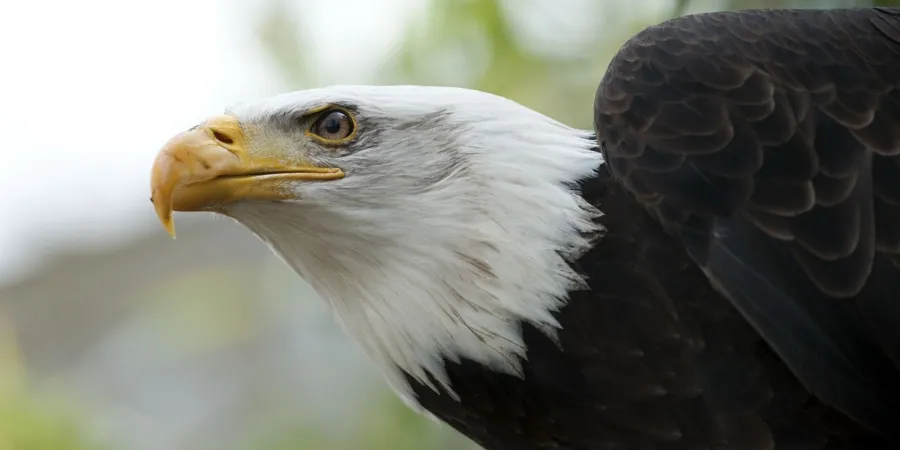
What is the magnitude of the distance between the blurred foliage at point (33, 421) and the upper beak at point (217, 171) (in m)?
2.39

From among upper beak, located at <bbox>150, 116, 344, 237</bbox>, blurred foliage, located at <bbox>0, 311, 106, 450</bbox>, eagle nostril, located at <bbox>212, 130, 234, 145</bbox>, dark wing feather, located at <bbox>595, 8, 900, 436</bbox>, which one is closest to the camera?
dark wing feather, located at <bbox>595, 8, 900, 436</bbox>

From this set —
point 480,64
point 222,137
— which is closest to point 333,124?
point 222,137

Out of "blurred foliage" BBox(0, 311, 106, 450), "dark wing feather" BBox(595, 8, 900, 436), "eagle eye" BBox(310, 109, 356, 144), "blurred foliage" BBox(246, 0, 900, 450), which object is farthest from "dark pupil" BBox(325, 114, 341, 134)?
"blurred foliage" BBox(0, 311, 106, 450)

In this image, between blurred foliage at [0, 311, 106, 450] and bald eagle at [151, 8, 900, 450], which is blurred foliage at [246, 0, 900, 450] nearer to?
blurred foliage at [0, 311, 106, 450]

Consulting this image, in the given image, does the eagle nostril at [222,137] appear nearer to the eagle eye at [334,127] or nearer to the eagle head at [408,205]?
the eagle head at [408,205]

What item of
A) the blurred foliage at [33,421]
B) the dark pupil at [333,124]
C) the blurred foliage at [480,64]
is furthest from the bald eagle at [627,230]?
the blurred foliage at [33,421]

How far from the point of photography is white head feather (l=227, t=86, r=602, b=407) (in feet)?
5.76

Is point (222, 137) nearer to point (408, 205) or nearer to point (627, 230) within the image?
point (408, 205)

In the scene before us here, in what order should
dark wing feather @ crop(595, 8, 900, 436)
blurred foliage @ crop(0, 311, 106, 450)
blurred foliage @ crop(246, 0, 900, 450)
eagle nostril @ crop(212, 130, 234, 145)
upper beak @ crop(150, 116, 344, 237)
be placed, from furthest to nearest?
blurred foliage @ crop(0, 311, 106, 450)
blurred foliage @ crop(246, 0, 900, 450)
eagle nostril @ crop(212, 130, 234, 145)
upper beak @ crop(150, 116, 344, 237)
dark wing feather @ crop(595, 8, 900, 436)

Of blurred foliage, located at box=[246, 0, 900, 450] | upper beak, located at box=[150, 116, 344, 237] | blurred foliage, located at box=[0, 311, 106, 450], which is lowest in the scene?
blurred foliage, located at box=[0, 311, 106, 450]

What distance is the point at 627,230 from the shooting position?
1.75m

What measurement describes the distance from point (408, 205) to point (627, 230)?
0.43 m

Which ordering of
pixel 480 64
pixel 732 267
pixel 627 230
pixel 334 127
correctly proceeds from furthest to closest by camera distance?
pixel 480 64 → pixel 334 127 → pixel 627 230 → pixel 732 267

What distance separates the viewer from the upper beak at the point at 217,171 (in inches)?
67.6
